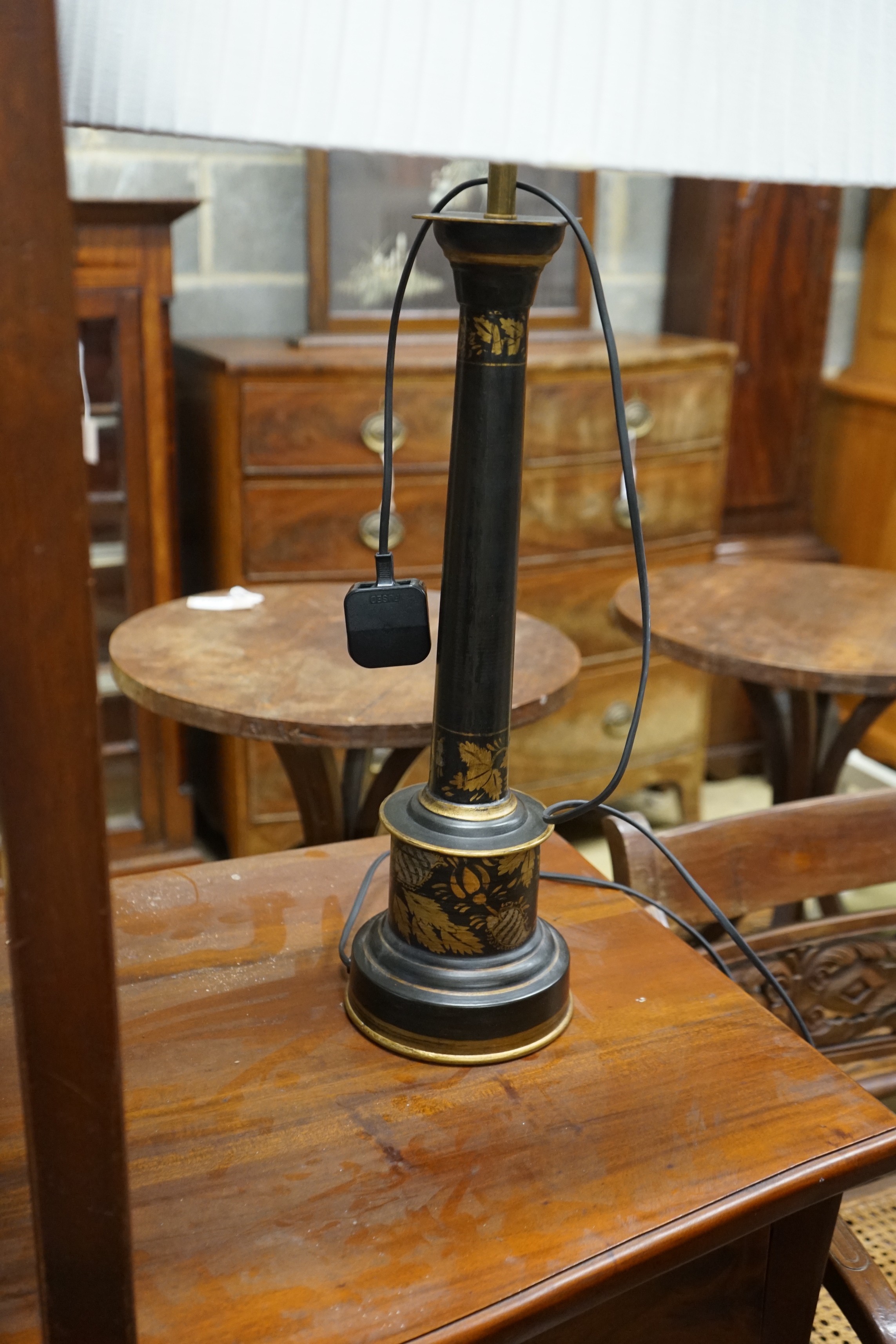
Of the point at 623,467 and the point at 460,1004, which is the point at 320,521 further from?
the point at 460,1004

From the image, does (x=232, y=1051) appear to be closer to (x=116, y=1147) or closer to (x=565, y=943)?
(x=565, y=943)

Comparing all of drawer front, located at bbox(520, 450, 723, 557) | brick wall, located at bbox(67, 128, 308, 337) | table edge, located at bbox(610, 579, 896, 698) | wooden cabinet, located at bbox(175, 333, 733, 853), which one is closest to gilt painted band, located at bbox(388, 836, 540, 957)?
table edge, located at bbox(610, 579, 896, 698)

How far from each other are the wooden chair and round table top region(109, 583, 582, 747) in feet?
0.99

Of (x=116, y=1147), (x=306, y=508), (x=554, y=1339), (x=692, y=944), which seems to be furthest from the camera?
(x=306, y=508)

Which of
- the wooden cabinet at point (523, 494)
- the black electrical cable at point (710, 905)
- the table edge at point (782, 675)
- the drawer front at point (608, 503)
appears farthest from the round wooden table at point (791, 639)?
the black electrical cable at point (710, 905)

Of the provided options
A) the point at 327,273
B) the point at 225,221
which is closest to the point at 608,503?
the point at 327,273

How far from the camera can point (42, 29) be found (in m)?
0.31

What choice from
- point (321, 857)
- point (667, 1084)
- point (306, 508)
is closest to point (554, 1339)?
point (667, 1084)

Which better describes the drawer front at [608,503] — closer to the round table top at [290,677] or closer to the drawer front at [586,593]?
the drawer front at [586,593]

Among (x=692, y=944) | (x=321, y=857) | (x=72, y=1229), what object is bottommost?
(x=692, y=944)

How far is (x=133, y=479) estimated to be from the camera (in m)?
2.20

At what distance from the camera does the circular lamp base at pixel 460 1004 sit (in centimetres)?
77

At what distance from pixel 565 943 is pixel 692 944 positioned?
1.41 feet

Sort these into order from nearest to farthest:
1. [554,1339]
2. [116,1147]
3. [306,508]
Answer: [116,1147], [554,1339], [306,508]
